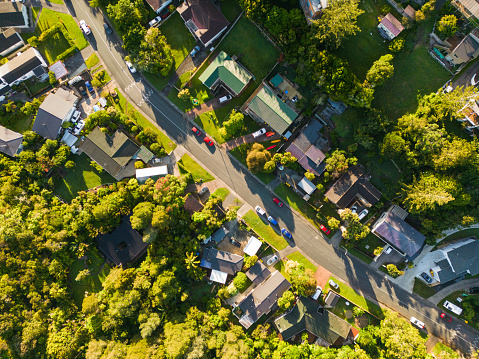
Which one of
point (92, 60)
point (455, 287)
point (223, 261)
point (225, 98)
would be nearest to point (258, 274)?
point (223, 261)

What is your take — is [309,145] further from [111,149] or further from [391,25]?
[111,149]

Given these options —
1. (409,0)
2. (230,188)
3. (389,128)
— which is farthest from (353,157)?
(409,0)

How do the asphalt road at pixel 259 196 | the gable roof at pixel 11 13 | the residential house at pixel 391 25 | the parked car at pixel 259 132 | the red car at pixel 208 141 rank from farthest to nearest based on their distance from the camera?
the red car at pixel 208 141
the gable roof at pixel 11 13
the parked car at pixel 259 132
the asphalt road at pixel 259 196
the residential house at pixel 391 25

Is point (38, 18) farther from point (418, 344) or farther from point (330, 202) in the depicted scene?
point (418, 344)

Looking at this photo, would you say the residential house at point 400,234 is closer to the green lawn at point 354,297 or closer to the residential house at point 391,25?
the green lawn at point 354,297

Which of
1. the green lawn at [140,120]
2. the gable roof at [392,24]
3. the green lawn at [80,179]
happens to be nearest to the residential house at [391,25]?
the gable roof at [392,24]

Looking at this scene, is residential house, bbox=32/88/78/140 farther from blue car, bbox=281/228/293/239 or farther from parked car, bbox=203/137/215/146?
blue car, bbox=281/228/293/239
